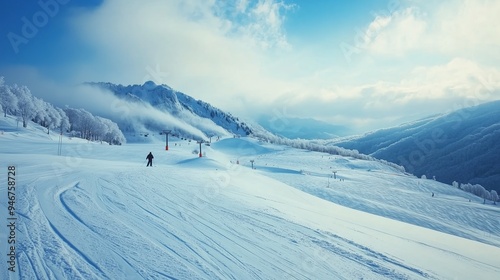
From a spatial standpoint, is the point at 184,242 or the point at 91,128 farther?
the point at 91,128

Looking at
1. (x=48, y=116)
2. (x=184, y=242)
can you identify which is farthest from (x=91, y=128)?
(x=184, y=242)

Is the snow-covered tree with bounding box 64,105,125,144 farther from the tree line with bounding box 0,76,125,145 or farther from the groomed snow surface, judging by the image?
the groomed snow surface

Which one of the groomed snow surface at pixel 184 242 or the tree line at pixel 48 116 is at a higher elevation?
the tree line at pixel 48 116

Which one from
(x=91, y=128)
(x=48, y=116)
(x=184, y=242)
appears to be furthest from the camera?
(x=91, y=128)

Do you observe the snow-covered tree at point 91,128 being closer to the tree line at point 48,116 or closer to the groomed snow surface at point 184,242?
the tree line at point 48,116

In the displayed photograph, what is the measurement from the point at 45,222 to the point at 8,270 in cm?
249

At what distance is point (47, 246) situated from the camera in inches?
231

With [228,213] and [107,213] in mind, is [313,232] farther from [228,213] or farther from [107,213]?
[107,213]

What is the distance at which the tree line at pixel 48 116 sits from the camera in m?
73.6

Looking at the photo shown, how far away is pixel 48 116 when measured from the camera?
88000 mm

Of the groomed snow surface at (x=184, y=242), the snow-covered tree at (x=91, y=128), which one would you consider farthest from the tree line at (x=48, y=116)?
the groomed snow surface at (x=184, y=242)

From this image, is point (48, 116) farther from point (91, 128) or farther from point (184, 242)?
point (184, 242)

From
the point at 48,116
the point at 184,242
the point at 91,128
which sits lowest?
the point at 184,242

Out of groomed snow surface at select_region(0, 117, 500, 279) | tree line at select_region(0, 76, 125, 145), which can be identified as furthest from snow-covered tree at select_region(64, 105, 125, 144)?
groomed snow surface at select_region(0, 117, 500, 279)
